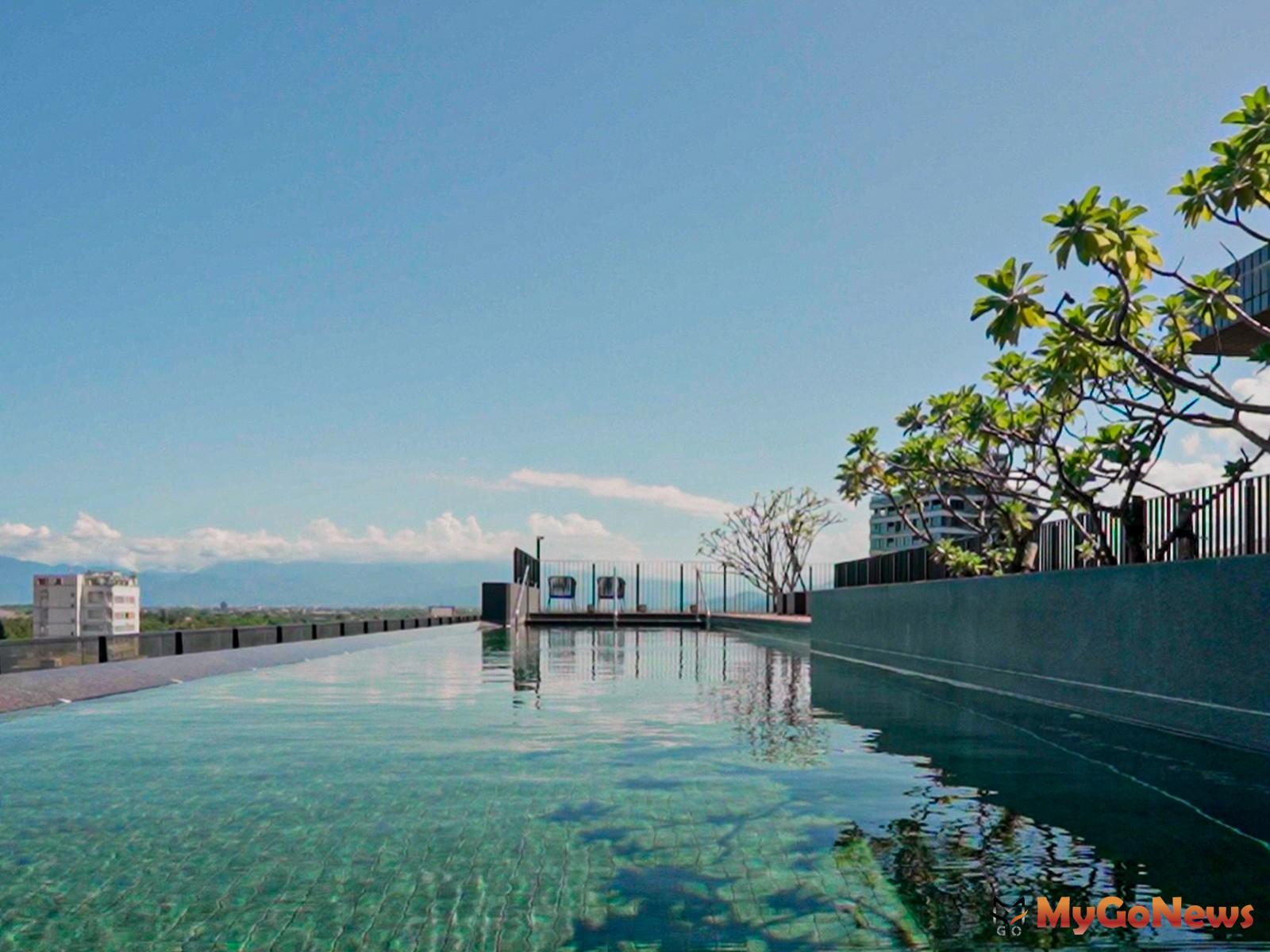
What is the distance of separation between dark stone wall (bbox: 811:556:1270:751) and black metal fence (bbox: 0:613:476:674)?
33.5 ft

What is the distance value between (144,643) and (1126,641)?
37.9 ft

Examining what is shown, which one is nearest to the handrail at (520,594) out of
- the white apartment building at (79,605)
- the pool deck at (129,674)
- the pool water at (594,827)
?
the white apartment building at (79,605)

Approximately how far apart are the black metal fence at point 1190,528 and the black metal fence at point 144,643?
10.7 m

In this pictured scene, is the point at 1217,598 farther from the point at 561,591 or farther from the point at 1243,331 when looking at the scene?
the point at 561,591

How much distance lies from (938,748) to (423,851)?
15.1ft

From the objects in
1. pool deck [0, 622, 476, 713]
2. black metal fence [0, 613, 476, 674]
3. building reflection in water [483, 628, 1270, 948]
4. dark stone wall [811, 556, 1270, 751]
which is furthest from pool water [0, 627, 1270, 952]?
black metal fence [0, 613, 476, 674]

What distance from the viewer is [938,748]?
8336 mm

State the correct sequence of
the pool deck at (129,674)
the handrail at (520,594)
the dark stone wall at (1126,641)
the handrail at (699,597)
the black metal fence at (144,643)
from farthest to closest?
the handrail at (699,597)
the handrail at (520,594)
the black metal fence at (144,643)
the pool deck at (129,674)
the dark stone wall at (1126,641)

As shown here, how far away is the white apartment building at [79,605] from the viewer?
17.6 metres

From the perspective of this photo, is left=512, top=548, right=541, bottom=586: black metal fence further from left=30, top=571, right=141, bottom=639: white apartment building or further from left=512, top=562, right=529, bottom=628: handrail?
left=30, top=571, right=141, bottom=639: white apartment building

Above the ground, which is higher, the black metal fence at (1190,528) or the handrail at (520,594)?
the black metal fence at (1190,528)

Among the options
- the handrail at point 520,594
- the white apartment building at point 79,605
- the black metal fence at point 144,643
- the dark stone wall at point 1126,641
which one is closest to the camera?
the dark stone wall at point 1126,641

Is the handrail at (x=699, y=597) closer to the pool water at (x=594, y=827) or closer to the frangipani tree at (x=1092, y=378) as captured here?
the frangipani tree at (x=1092, y=378)

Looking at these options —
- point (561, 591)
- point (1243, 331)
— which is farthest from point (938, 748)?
point (561, 591)
